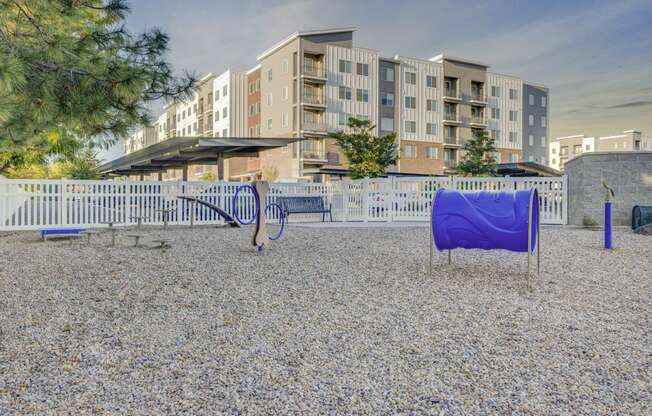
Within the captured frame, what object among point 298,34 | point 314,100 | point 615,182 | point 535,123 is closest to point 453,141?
point 535,123

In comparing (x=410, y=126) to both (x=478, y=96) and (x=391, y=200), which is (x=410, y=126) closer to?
(x=478, y=96)

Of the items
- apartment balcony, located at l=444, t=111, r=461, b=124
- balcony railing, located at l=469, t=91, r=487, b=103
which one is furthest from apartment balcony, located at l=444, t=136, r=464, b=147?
balcony railing, located at l=469, t=91, r=487, b=103

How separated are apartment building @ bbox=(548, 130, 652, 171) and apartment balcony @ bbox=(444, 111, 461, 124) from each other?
66.5 meters

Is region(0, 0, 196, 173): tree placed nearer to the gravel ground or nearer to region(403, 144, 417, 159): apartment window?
the gravel ground

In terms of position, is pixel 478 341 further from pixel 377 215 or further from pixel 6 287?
pixel 377 215

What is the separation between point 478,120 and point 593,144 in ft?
265

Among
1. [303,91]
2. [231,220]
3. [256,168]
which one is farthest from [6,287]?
[256,168]

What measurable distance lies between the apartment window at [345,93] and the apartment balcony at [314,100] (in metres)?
2.10

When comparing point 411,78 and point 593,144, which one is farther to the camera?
point 593,144

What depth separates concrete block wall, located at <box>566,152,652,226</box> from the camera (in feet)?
44.4

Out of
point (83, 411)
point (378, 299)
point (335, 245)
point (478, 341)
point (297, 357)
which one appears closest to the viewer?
point (83, 411)

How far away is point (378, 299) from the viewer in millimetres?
4891

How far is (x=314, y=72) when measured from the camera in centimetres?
4381

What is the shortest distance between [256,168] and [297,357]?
46466 mm
